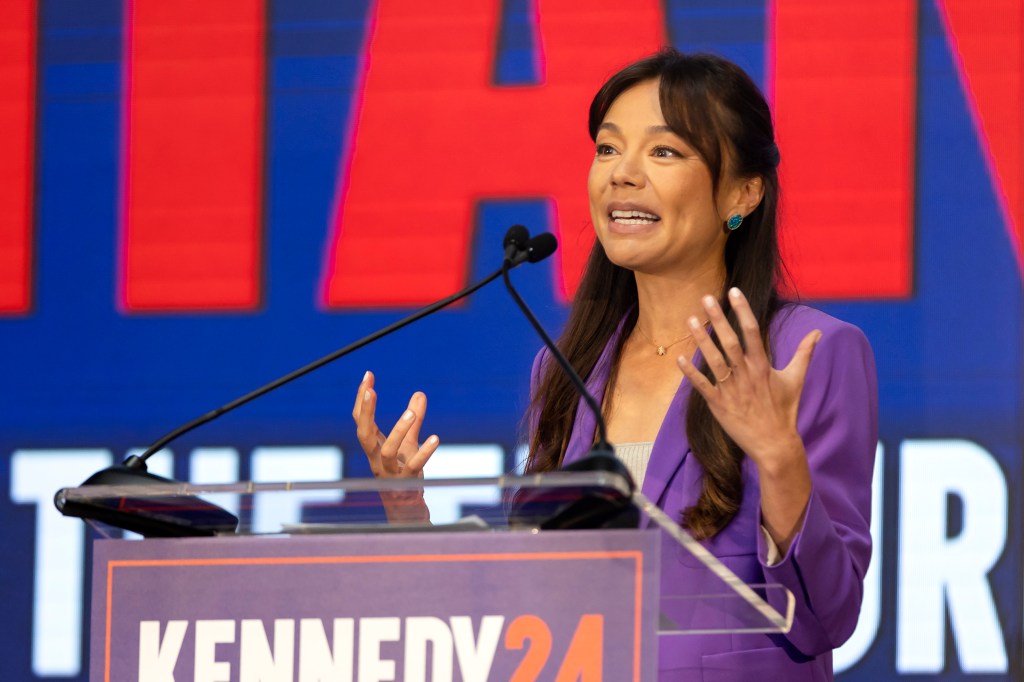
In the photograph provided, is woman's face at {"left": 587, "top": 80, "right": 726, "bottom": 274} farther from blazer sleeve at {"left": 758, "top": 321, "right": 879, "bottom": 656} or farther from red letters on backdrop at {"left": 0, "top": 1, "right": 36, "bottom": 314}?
red letters on backdrop at {"left": 0, "top": 1, "right": 36, "bottom": 314}

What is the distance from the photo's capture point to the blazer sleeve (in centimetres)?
164

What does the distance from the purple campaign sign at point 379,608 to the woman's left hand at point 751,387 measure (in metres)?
0.31

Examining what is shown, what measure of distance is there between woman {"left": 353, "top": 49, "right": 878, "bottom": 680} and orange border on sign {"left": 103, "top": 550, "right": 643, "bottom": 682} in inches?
7.4

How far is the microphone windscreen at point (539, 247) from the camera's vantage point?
175 centimetres

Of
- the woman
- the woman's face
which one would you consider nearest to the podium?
the woman

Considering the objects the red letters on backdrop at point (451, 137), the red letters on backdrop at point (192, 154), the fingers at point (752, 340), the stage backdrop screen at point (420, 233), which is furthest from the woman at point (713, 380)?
the red letters on backdrop at point (192, 154)

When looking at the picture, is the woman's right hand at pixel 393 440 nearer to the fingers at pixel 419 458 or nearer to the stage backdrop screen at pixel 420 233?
the fingers at pixel 419 458

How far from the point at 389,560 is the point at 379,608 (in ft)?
0.15

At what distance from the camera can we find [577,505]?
4.39 feet

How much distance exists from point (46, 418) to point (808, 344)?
2244mm

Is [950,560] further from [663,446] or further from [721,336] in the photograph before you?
[721,336]

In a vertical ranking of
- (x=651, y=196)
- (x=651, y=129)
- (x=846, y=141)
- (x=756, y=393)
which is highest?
(x=846, y=141)

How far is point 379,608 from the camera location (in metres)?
1.32

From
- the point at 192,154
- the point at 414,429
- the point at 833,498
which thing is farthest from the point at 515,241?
the point at 192,154
